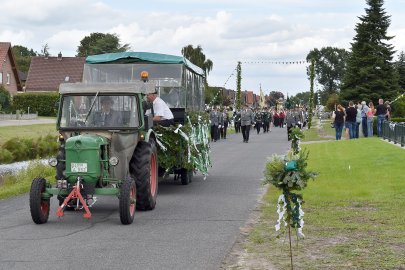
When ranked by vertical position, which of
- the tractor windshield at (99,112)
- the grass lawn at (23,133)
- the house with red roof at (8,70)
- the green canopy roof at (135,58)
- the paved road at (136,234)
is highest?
the house with red roof at (8,70)

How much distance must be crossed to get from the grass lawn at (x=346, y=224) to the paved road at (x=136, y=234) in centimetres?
59

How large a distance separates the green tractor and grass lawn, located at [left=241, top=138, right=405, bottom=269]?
2.11 m

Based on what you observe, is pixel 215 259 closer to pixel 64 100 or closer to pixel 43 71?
pixel 64 100

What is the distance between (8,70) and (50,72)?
10719 mm

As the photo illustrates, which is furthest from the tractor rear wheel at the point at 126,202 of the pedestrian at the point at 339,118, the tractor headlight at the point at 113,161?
the pedestrian at the point at 339,118

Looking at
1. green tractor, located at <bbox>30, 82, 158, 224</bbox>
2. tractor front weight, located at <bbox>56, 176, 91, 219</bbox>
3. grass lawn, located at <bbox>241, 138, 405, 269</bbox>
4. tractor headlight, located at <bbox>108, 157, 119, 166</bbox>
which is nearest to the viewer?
grass lawn, located at <bbox>241, 138, 405, 269</bbox>

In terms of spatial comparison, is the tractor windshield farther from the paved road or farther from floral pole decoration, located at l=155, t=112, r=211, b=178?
floral pole decoration, located at l=155, t=112, r=211, b=178

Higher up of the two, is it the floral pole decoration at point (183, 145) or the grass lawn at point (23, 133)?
the floral pole decoration at point (183, 145)

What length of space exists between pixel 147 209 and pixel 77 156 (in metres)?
1.89

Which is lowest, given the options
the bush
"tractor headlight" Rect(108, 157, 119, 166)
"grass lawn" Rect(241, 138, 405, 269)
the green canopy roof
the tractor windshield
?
the bush

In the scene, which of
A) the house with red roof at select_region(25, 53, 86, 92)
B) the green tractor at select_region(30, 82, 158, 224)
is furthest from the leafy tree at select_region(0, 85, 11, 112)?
the green tractor at select_region(30, 82, 158, 224)

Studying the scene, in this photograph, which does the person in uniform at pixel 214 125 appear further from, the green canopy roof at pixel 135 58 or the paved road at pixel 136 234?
the paved road at pixel 136 234

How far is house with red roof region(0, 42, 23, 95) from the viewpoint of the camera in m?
89.3

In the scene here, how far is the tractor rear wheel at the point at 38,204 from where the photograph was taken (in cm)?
1184
